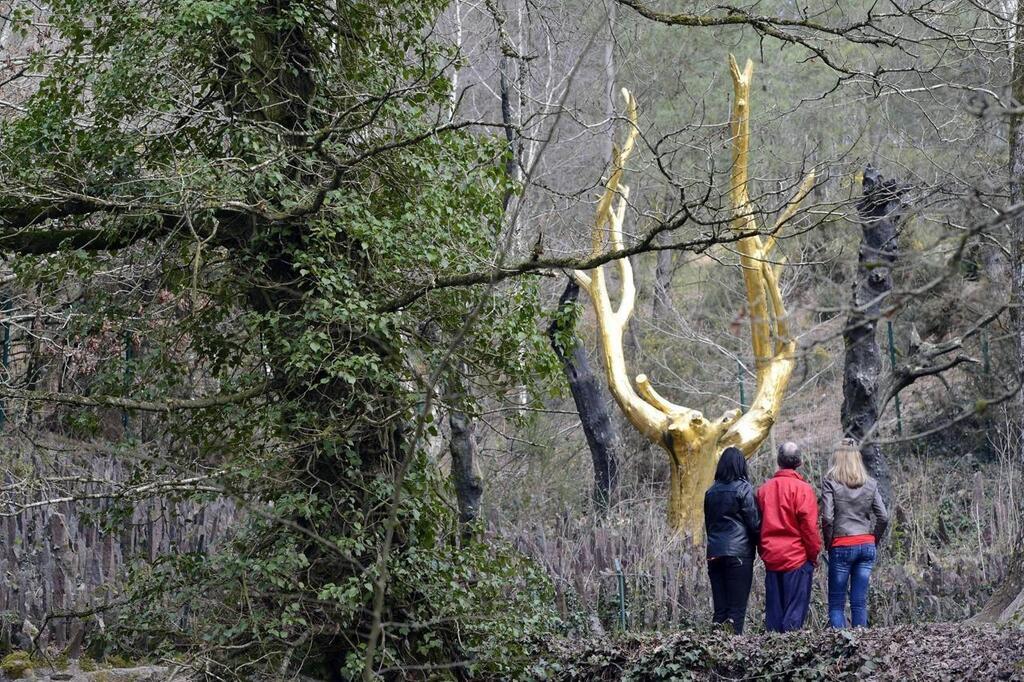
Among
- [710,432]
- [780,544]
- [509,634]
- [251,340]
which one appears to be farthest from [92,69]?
[710,432]

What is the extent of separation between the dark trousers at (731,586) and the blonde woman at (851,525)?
64 centimetres

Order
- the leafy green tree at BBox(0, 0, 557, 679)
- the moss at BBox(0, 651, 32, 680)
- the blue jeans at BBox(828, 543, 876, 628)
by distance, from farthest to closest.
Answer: the blue jeans at BBox(828, 543, 876, 628), the moss at BBox(0, 651, 32, 680), the leafy green tree at BBox(0, 0, 557, 679)

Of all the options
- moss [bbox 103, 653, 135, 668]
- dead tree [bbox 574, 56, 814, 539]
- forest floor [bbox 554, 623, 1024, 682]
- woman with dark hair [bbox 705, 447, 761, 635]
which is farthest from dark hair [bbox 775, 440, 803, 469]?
moss [bbox 103, 653, 135, 668]

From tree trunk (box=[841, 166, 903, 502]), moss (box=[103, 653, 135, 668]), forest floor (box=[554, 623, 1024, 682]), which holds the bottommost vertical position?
moss (box=[103, 653, 135, 668])

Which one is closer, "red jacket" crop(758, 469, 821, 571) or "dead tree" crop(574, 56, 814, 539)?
"red jacket" crop(758, 469, 821, 571)

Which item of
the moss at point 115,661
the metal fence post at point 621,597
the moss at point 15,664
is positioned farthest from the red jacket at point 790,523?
the moss at point 15,664

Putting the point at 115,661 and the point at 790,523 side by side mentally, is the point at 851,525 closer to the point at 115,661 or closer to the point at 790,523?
the point at 790,523

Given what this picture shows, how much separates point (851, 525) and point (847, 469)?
1.36 feet

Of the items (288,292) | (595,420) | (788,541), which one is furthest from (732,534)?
(595,420)

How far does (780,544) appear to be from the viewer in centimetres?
822

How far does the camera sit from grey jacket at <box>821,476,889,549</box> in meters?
8.20

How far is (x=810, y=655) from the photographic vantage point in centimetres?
689

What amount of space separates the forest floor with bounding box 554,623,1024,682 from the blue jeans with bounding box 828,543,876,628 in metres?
1.13

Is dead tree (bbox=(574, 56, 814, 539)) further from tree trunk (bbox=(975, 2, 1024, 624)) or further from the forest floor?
the forest floor
